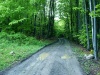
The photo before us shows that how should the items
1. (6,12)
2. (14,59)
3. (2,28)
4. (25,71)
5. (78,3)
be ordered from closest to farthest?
(25,71) → (14,59) → (6,12) → (2,28) → (78,3)

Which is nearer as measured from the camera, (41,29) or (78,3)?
(78,3)

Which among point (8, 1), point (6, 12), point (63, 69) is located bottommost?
point (63, 69)

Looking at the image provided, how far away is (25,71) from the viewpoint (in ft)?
28.8

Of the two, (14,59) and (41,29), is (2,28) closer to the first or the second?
(14,59)

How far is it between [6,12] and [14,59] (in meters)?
9.34

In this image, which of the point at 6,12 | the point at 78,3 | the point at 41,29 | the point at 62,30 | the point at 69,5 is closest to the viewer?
the point at 6,12

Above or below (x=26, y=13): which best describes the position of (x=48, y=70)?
below

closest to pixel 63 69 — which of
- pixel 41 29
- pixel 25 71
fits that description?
pixel 25 71

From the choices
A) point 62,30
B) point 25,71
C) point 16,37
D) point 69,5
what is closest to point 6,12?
point 16,37

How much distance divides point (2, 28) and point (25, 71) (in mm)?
13475

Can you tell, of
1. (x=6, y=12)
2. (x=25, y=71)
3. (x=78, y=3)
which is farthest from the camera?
(x=78, y=3)

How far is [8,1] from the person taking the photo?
67.2 ft

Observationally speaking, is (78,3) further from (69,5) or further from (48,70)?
(48,70)

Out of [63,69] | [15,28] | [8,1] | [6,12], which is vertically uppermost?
[8,1]
